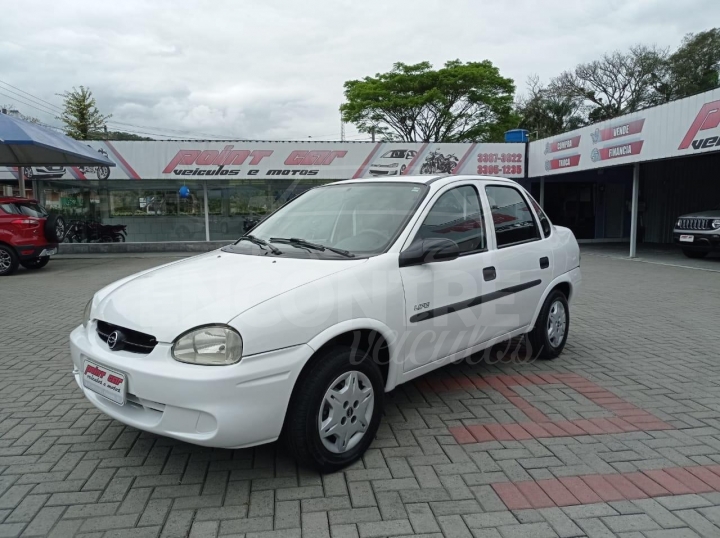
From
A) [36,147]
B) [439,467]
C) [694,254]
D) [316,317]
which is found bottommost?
[439,467]

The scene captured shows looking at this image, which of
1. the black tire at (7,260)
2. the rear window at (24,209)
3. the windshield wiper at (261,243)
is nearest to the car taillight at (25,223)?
the rear window at (24,209)

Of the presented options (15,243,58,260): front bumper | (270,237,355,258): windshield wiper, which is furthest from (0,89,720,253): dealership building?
(270,237,355,258): windshield wiper

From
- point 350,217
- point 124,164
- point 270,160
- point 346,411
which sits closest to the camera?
point 346,411

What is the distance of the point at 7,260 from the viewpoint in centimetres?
1195

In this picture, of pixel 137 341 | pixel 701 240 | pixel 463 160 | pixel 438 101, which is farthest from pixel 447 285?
pixel 438 101

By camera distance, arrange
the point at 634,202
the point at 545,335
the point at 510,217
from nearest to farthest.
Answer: the point at 510,217
the point at 545,335
the point at 634,202

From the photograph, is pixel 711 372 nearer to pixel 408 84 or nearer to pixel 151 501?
pixel 151 501

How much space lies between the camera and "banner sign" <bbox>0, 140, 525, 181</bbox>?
1706 centimetres

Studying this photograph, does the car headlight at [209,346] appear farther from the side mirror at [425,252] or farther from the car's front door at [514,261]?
the car's front door at [514,261]

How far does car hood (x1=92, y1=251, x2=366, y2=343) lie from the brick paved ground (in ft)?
2.90

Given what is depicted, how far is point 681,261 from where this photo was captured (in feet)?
45.0

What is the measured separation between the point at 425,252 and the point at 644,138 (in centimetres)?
1238

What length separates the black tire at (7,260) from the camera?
1187 centimetres

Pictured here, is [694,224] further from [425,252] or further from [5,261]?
[5,261]
